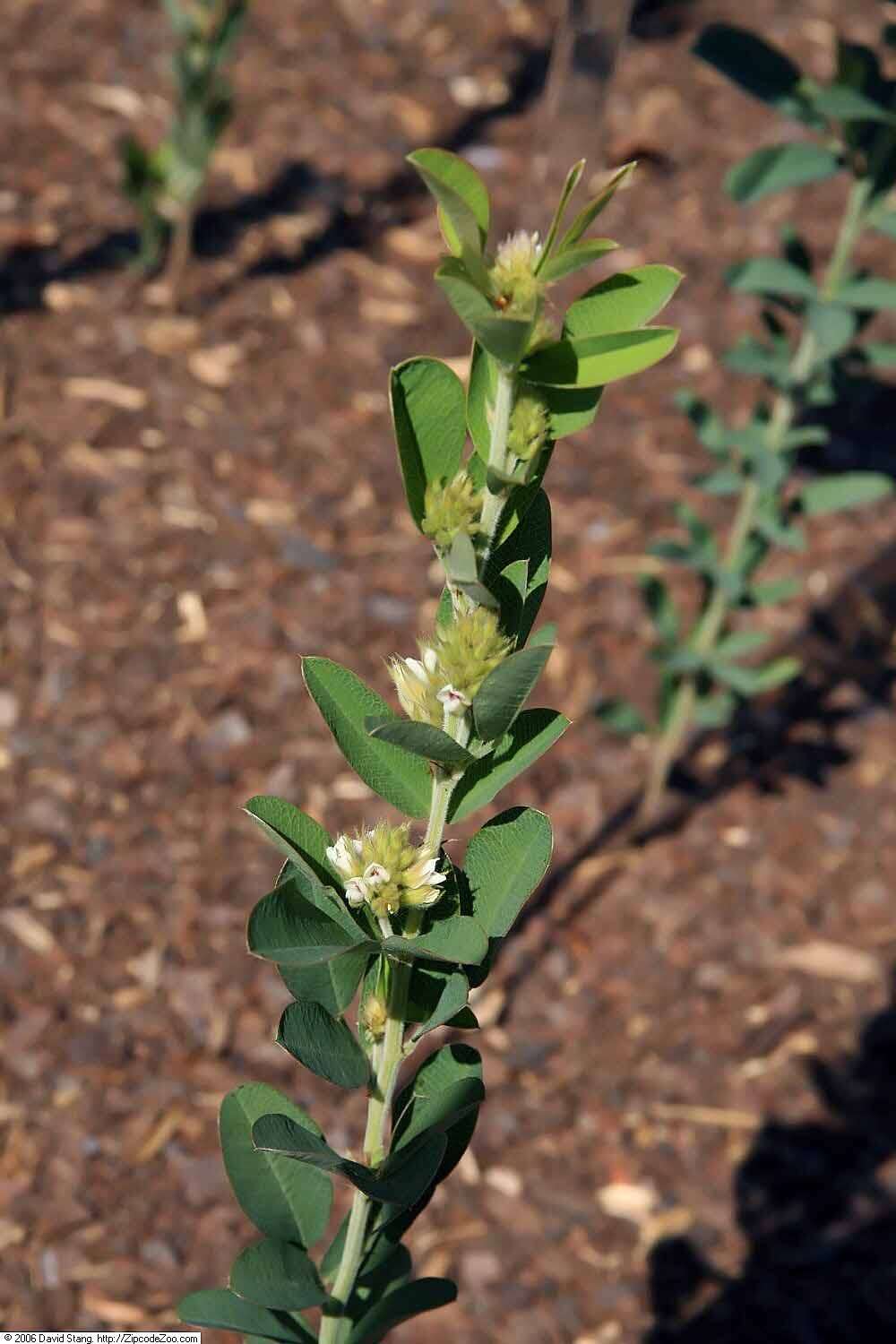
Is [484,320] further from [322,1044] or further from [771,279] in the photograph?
[771,279]

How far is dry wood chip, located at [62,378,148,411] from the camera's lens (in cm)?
327

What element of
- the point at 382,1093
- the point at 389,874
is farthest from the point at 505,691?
the point at 382,1093

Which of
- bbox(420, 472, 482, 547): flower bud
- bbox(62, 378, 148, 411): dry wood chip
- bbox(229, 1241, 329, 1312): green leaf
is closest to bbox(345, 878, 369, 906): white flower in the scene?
bbox(420, 472, 482, 547): flower bud

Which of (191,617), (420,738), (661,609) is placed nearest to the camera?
(420,738)

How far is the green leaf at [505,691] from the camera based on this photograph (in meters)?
0.98

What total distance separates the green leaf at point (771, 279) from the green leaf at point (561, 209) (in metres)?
1.22

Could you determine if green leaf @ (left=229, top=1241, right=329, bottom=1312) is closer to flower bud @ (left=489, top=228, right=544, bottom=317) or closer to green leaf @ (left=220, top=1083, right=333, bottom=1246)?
green leaf @ (left=220, top=1083, right=333, bottom=1246)

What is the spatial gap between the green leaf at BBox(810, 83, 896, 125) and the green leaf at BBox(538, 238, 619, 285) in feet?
3.73

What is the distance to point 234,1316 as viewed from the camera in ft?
4.30

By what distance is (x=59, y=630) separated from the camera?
2898 millimetres

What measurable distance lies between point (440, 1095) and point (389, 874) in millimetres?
227

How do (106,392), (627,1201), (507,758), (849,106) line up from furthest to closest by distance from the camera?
(106,392), (627,1201), (849,106), (507,758)

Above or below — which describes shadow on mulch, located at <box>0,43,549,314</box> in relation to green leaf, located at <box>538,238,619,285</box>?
below

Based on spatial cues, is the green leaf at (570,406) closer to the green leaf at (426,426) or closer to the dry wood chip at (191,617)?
the green leaf at (426,426)
